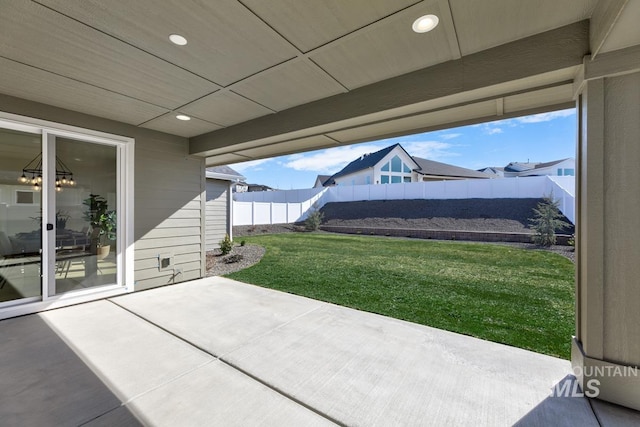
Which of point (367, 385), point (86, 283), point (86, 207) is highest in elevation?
point (86, 207)

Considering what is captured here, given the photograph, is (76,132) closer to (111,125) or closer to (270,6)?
(111,125)

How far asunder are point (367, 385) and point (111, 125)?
462 cm

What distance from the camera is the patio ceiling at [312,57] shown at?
1745 millimetres

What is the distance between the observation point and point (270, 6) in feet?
5.64

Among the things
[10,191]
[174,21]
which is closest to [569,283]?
[174,21]

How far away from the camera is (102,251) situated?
157 inches

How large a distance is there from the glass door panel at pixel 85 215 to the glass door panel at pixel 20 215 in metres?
0.21

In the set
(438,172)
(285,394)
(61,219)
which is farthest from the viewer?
(438,172)

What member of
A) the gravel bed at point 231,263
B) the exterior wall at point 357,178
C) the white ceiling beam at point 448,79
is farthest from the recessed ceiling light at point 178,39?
the exterior wall at point 357,178

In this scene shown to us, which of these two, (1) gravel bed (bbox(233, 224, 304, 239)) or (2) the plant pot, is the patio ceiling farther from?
(1) gravel bed (bbox(233, 224, 304, 239))

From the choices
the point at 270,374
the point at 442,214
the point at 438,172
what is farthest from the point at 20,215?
the point at 438,172

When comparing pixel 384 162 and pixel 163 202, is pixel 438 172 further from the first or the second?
pixel 163 202

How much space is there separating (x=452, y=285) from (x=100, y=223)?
567 centimetres

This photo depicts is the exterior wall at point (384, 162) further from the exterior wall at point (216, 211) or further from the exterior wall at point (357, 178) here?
the exterior wall at point (216, 211)
